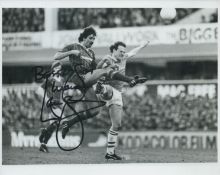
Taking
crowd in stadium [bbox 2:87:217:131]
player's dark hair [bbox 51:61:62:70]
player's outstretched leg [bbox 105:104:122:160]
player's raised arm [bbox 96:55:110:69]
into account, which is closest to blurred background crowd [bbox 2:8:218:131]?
crowd in stadium [bbox 2:87:217:131]

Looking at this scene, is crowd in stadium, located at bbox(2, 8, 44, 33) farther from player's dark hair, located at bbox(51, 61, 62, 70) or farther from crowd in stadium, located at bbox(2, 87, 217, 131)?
player's dark hair, located at bbox(51, 61, 62, 70)

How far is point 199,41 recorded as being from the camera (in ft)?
52.0

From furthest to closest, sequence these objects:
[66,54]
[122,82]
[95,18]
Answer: [95,18]
[66,54]
[122,82]

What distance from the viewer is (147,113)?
1591 centimetres

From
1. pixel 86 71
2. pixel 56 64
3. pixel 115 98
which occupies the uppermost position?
pixel 56 64

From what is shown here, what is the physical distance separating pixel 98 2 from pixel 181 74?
16.0 ft

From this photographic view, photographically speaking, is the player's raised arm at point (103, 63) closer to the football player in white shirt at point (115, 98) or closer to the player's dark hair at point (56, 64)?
the football player in white shirt at point (115, 98)

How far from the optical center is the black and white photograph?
12047 mm

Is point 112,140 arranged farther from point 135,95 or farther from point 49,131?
point 135,95

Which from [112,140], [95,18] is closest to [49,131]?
[112,140]

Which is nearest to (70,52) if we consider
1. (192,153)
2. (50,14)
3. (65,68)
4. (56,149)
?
(65,68)

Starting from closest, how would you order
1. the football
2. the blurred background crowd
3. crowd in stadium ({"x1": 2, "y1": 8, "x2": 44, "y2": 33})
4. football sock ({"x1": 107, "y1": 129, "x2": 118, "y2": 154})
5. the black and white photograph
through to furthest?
football sock ({"x1": 107, "y1": 129, "x2": 118, "y2": 154})
the black and white photograph
the football
crowd in stadium ({"x1": 2, "y1": 8, "x2": 44, "y2": 33})
the blurred background crowd

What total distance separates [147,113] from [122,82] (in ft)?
13.6

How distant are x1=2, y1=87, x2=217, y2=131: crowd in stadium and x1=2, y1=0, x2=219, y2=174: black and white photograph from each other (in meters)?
0.03
